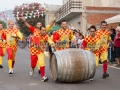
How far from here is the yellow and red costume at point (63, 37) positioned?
9.75 m

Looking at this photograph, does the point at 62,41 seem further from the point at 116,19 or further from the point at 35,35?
the point at 116,19

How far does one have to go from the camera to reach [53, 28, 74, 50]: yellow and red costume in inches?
384

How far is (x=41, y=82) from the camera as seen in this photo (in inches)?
346

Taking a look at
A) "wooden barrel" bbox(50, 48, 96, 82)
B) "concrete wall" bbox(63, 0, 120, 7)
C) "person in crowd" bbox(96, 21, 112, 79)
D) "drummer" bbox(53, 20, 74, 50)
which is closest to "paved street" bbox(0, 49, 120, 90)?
"wooden barrel" bbox(50, 48, 96, 82)

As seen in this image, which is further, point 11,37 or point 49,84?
point 11,37

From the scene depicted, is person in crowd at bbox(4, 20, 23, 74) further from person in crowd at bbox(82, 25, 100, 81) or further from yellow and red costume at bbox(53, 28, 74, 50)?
person in crowd at bbox(82, 25, 100, 81)

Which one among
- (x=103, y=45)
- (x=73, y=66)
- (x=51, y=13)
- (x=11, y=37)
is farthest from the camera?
(x=51, y=13)

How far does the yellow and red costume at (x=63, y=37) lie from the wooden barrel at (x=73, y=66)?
4.76 ft

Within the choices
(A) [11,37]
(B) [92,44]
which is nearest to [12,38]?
(A) [11,37]

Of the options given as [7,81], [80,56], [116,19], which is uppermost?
[116,19]

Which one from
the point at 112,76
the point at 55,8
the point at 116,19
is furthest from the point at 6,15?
the point at 112,76

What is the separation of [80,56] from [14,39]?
131 inches

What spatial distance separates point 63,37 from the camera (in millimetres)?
9773

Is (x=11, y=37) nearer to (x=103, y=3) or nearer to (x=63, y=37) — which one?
(x=63, y=37)
